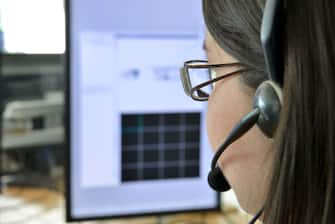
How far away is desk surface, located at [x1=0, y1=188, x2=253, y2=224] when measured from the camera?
4.10 ft

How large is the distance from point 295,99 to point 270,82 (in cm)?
3

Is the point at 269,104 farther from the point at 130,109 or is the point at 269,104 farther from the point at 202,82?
the point at 130,109

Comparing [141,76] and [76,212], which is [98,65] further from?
[76,212]

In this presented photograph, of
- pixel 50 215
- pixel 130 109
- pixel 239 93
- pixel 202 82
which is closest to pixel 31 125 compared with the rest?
pixel 50 215

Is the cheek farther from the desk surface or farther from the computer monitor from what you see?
the desk surface

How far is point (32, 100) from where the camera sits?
5.17ft

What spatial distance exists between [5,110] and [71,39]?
0.61 metres

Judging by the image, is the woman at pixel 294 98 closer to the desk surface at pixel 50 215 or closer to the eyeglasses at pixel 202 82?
Answer: the eyeglasses at pixel 202 82

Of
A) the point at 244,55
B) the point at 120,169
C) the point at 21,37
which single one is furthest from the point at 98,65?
the point at 21,37

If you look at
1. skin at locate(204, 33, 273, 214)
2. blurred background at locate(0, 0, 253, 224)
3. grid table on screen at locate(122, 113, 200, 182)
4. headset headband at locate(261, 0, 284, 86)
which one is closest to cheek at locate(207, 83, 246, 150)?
skin at locate(204, 33, 273, 214)

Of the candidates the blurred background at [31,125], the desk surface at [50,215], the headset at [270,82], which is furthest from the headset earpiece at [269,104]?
the blurred background at [31,125]

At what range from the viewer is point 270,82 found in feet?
1.62

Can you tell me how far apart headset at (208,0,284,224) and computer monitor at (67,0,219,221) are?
55 cm

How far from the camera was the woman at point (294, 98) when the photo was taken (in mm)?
468
